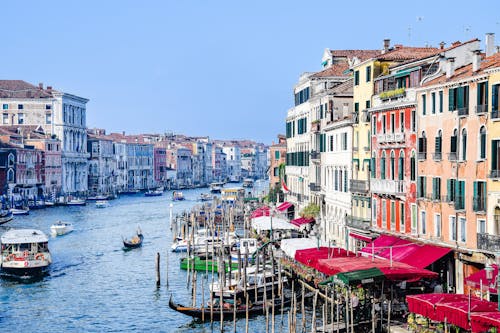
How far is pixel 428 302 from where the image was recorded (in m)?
14.7

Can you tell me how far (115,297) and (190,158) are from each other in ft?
337

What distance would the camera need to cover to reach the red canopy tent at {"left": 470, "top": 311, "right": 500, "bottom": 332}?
13266 mm

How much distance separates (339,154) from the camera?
27688 millimetres

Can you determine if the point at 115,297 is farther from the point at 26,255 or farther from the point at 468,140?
the point at 468,140

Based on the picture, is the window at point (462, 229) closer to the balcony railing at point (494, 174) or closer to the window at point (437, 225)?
the window at point (437, 225)

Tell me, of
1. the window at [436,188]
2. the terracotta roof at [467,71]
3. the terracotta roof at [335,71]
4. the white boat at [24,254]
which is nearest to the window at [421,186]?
the window at [436,188]

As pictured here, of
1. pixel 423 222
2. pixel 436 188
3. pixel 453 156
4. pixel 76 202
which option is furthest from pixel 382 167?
pixel 76 202

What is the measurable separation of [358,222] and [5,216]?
36.3 m

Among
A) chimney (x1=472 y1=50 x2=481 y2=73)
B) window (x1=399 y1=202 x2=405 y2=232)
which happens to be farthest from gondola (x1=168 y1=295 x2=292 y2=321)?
chimney (x1=472 y1=50 x2=481 y2=73)

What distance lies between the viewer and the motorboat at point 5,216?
53231mm

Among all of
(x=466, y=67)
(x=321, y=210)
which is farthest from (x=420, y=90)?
(x=321, y=210)

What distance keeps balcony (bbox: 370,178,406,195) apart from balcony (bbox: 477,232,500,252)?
4315 mm

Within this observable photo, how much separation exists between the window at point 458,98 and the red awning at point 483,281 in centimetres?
339

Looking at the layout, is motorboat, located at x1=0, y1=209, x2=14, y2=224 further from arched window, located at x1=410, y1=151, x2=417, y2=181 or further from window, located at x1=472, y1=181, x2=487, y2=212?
window, located at x1=472, y1=181, x2=487, y2=212
